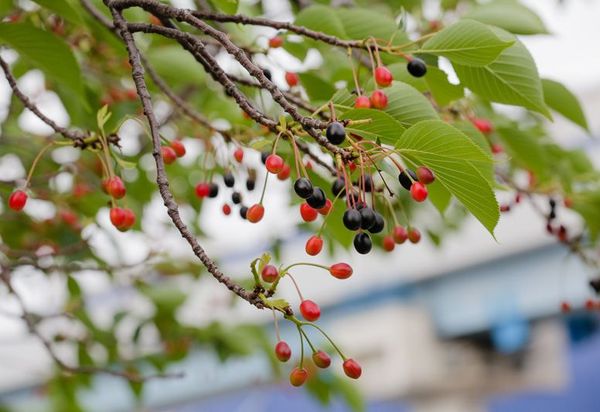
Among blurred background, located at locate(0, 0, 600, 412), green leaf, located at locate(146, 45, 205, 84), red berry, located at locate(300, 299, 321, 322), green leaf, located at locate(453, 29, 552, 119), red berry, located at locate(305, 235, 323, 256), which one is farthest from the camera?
blurred background, located at locate(0, 0, 600, 412)

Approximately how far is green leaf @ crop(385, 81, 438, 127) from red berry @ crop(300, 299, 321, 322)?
314mm

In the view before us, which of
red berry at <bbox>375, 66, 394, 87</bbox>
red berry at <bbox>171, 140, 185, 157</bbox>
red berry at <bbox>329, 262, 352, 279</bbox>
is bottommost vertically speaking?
red berry at <bbox>329, 262, 352, 279</bbox>

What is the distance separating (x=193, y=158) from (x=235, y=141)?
1.69 m

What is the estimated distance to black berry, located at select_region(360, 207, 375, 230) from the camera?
3.33 feet

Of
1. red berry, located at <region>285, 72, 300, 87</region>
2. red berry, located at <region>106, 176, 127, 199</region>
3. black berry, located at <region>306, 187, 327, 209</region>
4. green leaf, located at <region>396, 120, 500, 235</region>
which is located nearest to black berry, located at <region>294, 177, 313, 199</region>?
black berry, located at <region>306, 187, 327, 209</region>

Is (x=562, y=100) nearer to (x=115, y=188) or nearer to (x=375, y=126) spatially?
(x=375, y=126)

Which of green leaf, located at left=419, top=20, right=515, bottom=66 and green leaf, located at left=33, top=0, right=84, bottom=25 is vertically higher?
green leaf, located at left=33, top=0, right=84, bottom=25

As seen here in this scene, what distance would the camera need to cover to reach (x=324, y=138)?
3.18 ft

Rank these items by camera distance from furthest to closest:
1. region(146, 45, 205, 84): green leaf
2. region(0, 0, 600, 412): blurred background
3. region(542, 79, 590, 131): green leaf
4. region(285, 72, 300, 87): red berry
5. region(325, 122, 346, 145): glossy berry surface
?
region(0, 0, 600, 412): blurred background
region(146, 45, 205, 84): green leaf
region(542, 79, 590, 131): green leaf
region(285, 72, 300, 87): red berry
region(325, 122, 346, 145): glossy berry surface

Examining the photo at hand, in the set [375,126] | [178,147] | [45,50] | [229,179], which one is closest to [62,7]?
[45,50]

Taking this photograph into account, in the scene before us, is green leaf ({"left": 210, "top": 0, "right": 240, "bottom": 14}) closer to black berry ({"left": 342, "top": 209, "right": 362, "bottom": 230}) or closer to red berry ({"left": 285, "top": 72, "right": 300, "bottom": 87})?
red berry ({"left": 285, "top": 72, "right": 300, "bottom": 87})

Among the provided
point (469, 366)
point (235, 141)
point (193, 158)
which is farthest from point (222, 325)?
point (469, 366)

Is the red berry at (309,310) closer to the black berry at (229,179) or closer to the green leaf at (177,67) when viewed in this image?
the black berry at (229,179)

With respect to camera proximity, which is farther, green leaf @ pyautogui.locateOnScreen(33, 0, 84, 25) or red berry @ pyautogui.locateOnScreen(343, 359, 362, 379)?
green leaf @ pyautogui.locateOnScreen(33, 0, 84, 25)
